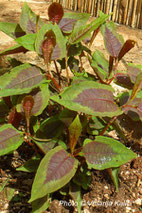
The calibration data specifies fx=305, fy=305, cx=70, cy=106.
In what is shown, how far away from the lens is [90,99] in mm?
1185

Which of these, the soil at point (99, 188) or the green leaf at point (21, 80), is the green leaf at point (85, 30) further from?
the soil at point (99, 188)

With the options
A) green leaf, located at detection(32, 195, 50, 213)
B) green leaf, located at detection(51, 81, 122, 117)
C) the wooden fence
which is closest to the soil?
green leaf, located at detection(32, 195, 50, 213)

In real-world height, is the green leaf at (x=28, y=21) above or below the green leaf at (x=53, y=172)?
above

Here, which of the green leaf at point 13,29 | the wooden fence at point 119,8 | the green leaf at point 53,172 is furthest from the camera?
the wooden fence at point 119,8

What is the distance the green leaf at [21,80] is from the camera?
1240mm

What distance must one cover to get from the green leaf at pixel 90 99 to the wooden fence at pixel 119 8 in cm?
232

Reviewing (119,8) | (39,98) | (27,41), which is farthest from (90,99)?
(119,8)

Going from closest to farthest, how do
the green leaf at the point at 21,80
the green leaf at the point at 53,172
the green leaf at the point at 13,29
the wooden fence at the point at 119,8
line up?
the green leaf at the point at 53,172, the green leaf at the point at 21,80, the green leaf at the point at 13,29, the wooden fence at the point at 119,8

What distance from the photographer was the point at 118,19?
11.4 ft

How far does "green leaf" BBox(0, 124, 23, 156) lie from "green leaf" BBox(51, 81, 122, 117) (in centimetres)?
28

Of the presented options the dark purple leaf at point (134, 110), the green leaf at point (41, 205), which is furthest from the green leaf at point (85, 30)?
the green leaf at point (41, 205)

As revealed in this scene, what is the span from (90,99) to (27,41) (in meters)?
0.37

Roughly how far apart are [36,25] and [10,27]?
0.16 meters

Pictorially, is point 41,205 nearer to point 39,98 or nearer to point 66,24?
point 39,98
